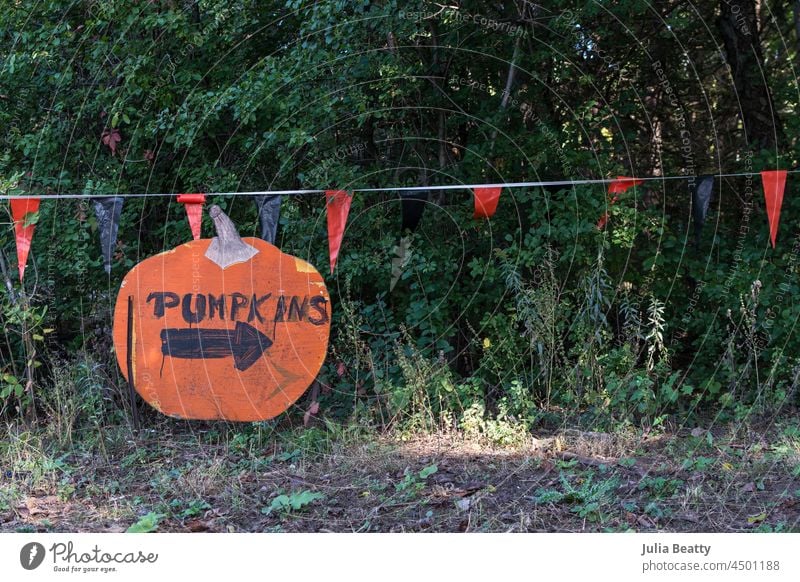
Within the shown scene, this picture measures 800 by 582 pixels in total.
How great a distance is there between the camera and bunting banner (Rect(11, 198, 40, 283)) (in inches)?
225

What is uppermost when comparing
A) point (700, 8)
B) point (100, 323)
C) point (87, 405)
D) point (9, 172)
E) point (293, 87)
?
point (700, 8)

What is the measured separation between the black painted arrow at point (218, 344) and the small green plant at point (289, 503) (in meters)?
1.82

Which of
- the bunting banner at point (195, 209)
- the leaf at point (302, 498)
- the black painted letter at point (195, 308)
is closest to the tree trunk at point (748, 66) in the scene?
the bunting banner at point (195, 209)

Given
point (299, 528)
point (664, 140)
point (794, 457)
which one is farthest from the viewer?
point (664, 140)

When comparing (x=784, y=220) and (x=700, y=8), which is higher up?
(x=700, y=8)

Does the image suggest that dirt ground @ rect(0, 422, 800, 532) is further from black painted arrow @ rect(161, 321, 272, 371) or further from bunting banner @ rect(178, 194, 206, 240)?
bunting banner @ rect(178, 194, 206, 240)

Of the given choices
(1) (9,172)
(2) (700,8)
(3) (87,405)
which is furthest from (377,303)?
(2) (700,8)

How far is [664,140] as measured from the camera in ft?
26.6

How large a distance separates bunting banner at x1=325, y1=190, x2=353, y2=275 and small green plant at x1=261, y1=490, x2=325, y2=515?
6.47 ft

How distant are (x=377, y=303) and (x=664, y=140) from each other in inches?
146

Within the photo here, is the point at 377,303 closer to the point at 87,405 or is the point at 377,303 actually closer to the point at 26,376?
the point at 87,405

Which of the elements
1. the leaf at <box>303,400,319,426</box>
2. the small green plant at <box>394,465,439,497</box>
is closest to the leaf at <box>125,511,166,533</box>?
the small green plant at <box>394,465,439,497</box>

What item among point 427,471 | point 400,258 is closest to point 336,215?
point 400,258

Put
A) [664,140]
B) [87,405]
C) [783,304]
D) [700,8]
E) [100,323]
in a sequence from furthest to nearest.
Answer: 1. [664,140]
2. [700,8]
3. [100,323]
4. [783,304]
5. [87,405]
